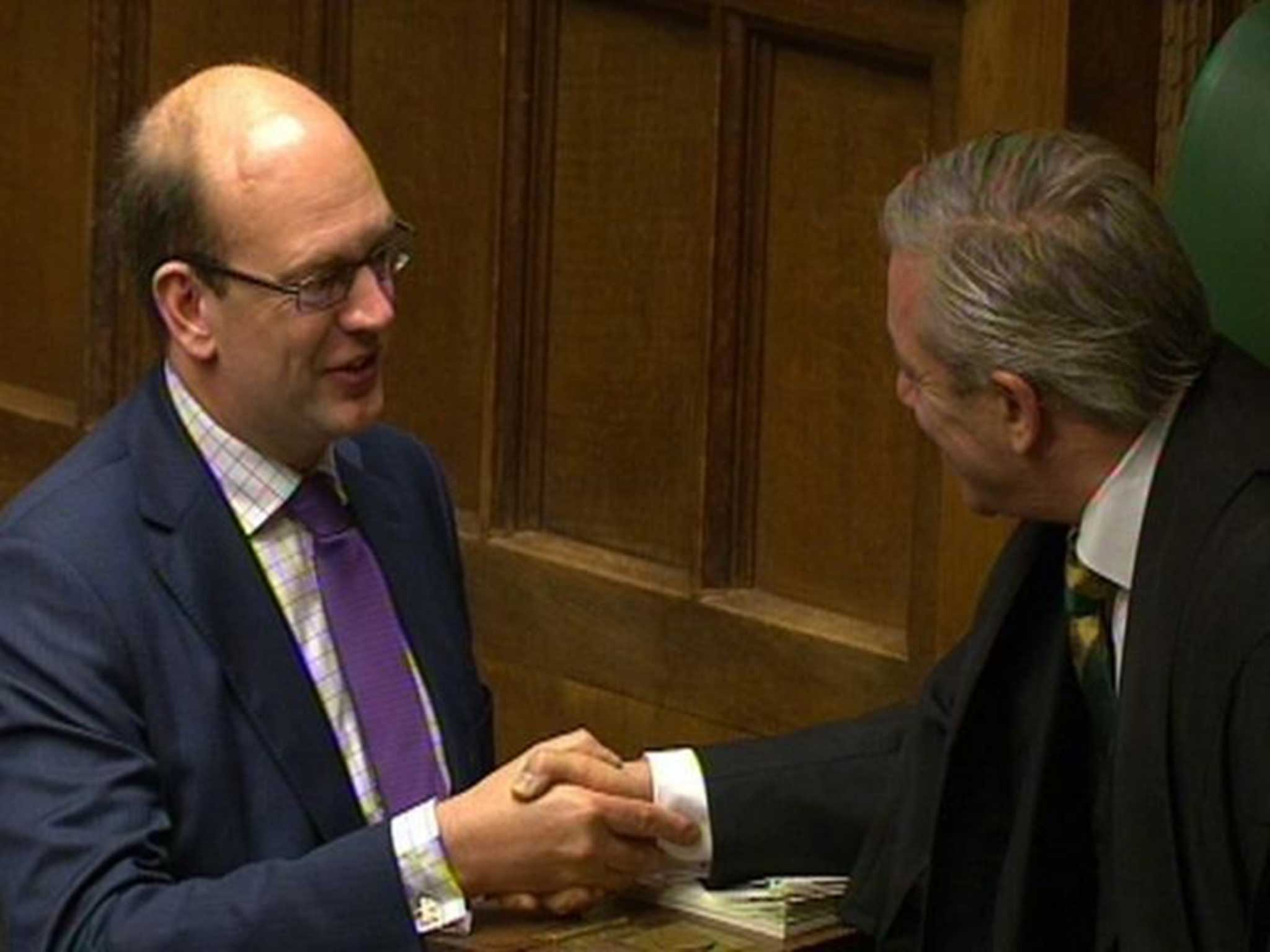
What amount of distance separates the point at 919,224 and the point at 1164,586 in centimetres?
32

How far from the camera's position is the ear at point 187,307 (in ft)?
10.3

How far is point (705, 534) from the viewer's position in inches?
157

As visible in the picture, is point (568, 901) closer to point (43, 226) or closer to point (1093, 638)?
point (1093, 638)

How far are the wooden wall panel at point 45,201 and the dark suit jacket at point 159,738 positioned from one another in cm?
157

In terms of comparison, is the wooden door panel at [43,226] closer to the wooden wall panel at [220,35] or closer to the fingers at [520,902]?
the wooden wall panel at [220,35]

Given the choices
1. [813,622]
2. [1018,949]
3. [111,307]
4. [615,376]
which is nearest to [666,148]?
[615,376]

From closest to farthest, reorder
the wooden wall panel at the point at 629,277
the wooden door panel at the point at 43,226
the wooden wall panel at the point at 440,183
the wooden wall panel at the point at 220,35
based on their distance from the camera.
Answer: the wooden wall panel at the point at 629,277, the wooden wall panel at the point at 440,183, the wooden wall panel at the point at 220,35, the wooden door panel at the point at 43,226

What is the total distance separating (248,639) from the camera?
3115mm

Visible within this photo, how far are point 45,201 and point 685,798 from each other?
1.90 m

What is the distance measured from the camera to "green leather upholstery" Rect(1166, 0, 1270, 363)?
10.1 feet

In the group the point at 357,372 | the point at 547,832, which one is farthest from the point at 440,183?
the point at 547,832

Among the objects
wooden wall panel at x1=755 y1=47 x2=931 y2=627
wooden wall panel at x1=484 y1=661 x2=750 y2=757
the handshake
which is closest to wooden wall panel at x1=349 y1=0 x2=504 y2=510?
wooden wall panel at x1=484 y1=661 x2=750 y2=757

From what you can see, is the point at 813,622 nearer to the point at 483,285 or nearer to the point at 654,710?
the point at 654,710

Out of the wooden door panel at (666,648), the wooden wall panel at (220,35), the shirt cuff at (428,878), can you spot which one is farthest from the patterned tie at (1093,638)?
the wooden wall panel at (220,35)
